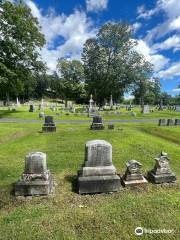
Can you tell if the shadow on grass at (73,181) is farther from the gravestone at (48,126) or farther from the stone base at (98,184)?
the gravestone at (48,126)

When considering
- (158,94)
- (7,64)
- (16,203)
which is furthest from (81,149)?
(158,94)

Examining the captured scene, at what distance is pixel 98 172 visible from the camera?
7.23 meters

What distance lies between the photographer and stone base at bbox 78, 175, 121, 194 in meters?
6.94

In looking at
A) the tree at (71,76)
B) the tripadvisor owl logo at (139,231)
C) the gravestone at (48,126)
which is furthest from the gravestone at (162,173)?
the tree at (71,76)

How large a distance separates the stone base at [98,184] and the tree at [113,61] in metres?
48.6

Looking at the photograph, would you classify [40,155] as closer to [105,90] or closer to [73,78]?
[105,90]

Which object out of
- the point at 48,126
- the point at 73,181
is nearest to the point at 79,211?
the point at 73,181

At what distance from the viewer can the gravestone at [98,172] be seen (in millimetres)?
6973

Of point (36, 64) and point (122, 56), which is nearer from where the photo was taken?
point (36, 64)

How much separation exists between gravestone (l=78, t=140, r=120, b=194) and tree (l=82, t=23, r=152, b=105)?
48.2m

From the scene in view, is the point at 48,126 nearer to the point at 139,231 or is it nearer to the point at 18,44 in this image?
the point at 139,231

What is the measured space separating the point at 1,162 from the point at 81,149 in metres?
4.17

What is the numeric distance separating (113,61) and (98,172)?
4966 cm

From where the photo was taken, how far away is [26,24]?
3075 cm
